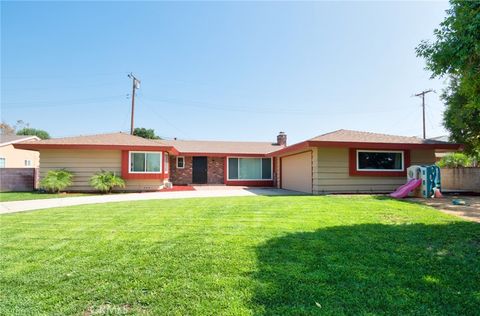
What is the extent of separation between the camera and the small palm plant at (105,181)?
41.5 ft

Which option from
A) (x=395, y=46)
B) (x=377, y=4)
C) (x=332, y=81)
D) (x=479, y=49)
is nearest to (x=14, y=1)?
(x=377, y=4)

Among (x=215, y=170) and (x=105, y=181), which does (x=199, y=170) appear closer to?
(x=215, y=170)

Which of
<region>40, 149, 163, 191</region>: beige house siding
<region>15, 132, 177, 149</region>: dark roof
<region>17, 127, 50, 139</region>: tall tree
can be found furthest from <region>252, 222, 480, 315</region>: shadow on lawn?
<region>17, 127, 50, 139</region>: tall tree

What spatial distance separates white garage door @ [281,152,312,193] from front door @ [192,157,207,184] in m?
5.60

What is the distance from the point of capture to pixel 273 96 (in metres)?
22.2

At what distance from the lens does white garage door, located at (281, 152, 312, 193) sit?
Result: 12.6 metres

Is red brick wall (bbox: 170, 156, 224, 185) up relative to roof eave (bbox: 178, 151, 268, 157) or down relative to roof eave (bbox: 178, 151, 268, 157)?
down

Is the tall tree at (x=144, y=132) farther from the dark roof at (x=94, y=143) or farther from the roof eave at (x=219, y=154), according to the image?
the dark roof at (x=94, y=143)

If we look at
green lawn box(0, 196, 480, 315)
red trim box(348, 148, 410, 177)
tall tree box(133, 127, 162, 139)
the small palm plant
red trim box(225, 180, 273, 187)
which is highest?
tall tree box(133, 127, 162, 139)

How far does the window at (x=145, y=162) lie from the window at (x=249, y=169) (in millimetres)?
6046

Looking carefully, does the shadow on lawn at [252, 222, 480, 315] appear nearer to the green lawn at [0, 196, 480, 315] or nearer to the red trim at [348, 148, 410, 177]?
the green lawn at [0, 196, 480, 315]

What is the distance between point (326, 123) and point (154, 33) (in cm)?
2225

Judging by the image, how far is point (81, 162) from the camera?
1355cm

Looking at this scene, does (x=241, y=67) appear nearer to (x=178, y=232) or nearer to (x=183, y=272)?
(x=178, y=232)
